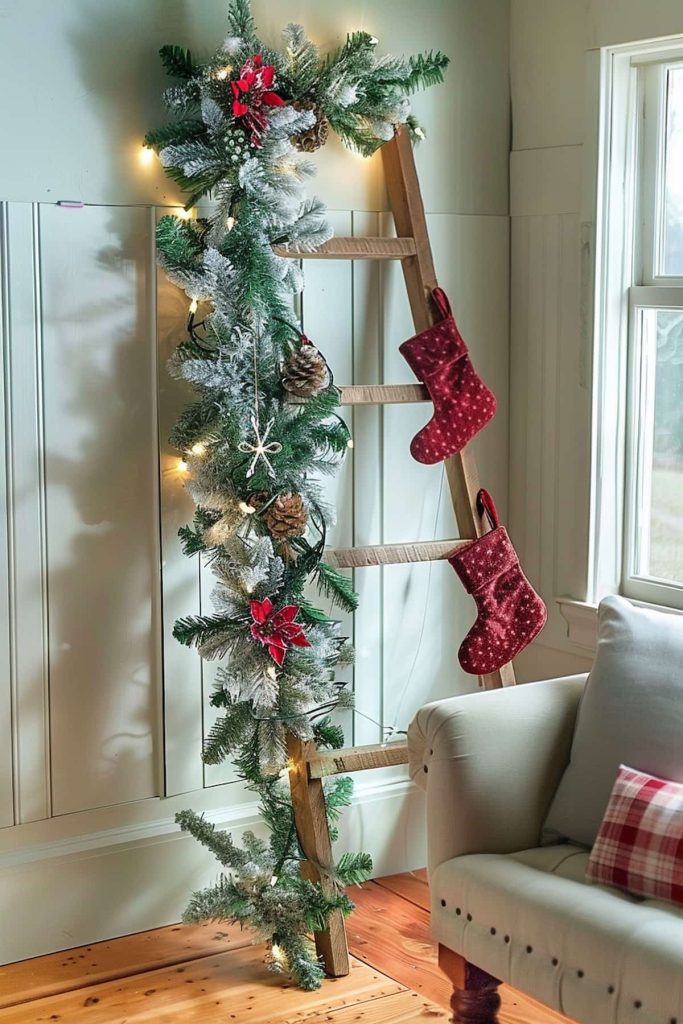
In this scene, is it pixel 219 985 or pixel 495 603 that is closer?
pixel 219 985

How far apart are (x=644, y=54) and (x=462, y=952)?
6.70ft

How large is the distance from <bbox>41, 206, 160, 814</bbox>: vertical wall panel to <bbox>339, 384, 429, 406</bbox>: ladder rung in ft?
1.45

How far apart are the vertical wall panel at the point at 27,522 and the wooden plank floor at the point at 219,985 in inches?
13.9

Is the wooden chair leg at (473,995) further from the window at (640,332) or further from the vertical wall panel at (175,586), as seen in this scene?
the window at (640,332)

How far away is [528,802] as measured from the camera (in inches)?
94.4

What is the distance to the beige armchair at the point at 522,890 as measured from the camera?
6.45 feet

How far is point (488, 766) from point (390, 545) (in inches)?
27.1

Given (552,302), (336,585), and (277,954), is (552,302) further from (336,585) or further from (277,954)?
(277,954)

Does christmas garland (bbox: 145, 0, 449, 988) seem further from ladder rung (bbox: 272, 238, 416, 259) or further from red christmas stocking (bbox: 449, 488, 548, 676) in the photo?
red christmas stocking (bbox: 449, 488, 548, 676)

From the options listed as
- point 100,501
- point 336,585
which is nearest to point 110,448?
point 100,501

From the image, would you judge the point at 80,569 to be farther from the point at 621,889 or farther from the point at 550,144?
the point at 550,144

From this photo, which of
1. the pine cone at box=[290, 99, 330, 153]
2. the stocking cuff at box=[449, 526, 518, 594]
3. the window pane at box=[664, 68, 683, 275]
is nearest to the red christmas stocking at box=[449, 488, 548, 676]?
the stocking cuff at box=[449, 526, 518, 594]

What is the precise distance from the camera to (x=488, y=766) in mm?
2359

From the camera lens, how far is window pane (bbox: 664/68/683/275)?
9.67ft
